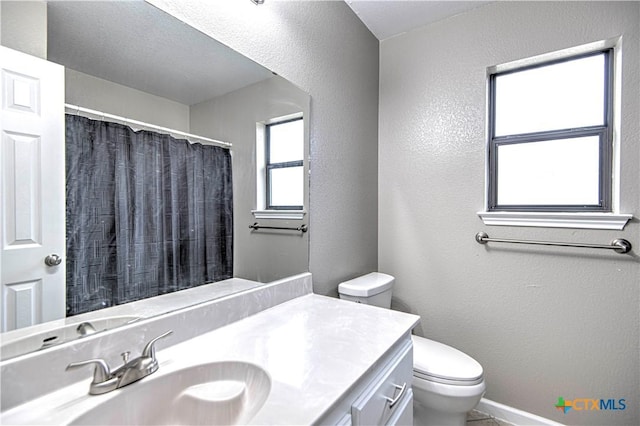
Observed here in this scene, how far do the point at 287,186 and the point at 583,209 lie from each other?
1570mm

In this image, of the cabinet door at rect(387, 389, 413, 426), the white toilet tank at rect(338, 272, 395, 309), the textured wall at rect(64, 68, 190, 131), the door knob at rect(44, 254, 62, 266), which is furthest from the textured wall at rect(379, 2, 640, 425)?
the door knob at rect(44, 254, 62, 266)

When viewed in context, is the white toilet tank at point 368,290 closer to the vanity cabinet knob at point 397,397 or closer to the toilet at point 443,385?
the toilet at point 443,385

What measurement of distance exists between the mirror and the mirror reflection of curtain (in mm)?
51

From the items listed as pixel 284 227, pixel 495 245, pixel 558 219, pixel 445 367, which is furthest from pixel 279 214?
pixel 558 219

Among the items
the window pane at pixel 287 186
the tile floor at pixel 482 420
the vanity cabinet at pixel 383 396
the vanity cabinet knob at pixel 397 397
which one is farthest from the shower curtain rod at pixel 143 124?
the tile floor at pixel 482 420

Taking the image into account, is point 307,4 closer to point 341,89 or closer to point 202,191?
point 341,89

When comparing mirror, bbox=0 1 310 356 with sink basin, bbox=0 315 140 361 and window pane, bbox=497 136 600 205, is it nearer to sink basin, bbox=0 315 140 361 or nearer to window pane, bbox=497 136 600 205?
sink basin, bbox=0 315 140 361

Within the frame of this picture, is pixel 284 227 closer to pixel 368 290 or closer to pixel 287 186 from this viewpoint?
pixel 287 186

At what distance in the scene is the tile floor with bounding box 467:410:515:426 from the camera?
5.49 feet

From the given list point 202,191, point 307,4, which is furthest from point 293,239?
point 307,4

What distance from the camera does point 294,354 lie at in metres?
0.78

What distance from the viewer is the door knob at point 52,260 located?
0.67 m

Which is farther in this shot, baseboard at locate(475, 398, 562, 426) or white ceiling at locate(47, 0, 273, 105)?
baseboard at locate(475, 398, 562, 426)

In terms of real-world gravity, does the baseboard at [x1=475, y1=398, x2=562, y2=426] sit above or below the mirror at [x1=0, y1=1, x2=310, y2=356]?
below
